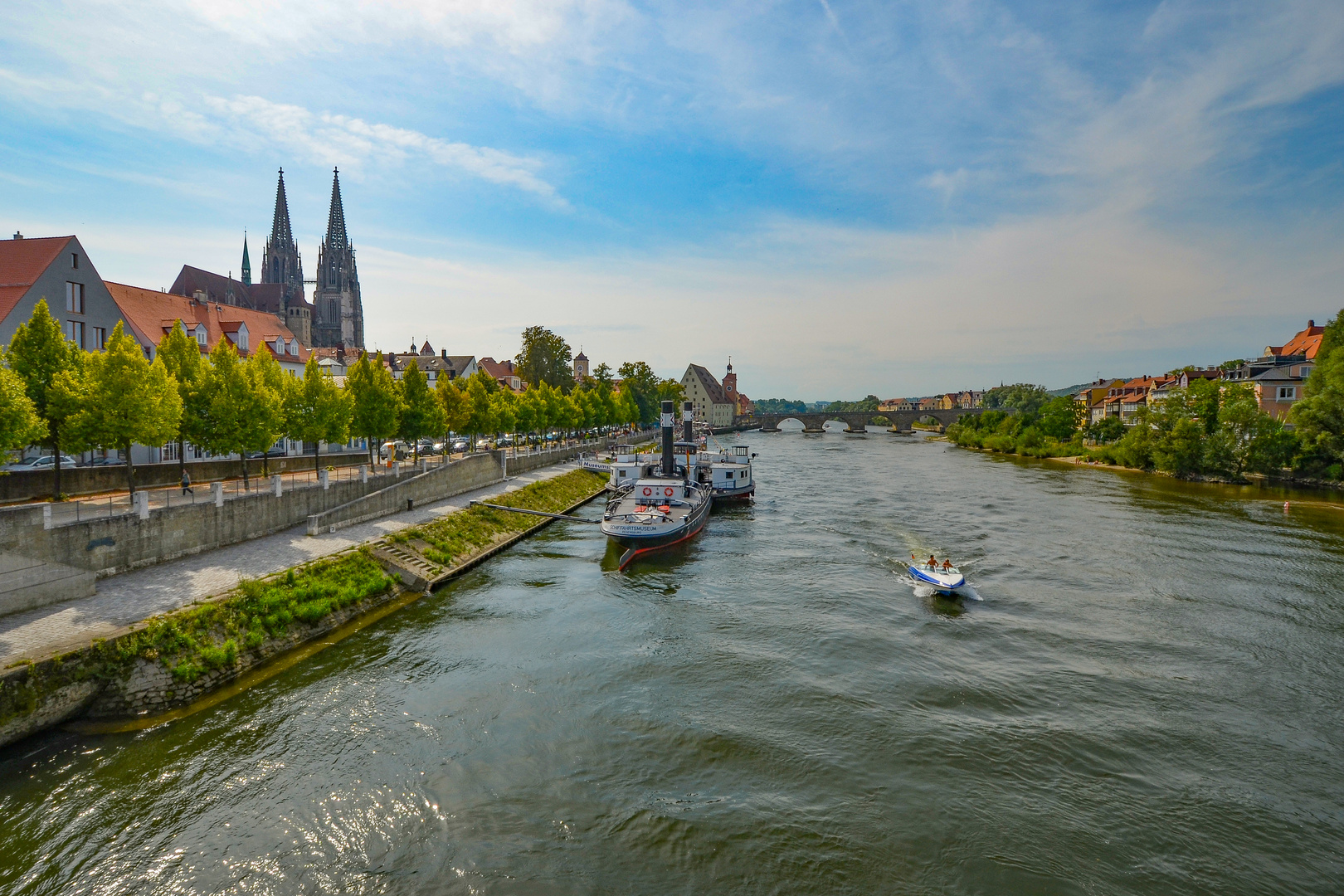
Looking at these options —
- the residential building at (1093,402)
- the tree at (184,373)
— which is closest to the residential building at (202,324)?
the tree at (184,373)

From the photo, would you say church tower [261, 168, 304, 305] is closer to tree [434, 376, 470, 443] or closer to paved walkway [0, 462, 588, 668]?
tree [434, 376, 470, 443]

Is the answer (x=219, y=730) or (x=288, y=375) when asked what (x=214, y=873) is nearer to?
(x=219, y=730)

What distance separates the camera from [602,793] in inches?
598

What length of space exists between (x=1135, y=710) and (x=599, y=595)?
2038cm

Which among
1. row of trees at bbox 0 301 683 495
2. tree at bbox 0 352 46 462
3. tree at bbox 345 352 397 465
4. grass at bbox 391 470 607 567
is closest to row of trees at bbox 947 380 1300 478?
grass at bbox 391 470 607 567

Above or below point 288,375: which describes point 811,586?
below

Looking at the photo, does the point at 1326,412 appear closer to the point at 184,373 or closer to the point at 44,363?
the point at 184,373

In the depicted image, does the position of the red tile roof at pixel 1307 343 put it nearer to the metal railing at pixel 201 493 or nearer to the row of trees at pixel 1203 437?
the row of trees at pixel 1203 437

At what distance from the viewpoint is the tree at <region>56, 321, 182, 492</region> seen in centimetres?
2641

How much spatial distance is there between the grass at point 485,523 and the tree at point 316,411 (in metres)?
9.70

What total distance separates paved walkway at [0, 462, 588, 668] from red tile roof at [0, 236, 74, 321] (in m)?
21.7

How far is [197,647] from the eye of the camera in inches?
739

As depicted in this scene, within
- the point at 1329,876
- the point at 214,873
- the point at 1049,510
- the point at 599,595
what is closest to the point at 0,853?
the point at 214,873

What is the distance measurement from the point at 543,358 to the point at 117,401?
247 feet
